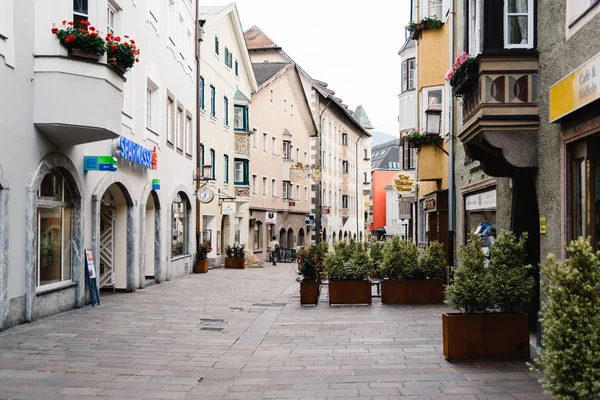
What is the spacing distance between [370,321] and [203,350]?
3699 mm

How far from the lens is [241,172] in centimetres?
3581

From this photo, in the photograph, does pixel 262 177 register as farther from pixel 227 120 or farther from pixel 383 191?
pixel 383 191

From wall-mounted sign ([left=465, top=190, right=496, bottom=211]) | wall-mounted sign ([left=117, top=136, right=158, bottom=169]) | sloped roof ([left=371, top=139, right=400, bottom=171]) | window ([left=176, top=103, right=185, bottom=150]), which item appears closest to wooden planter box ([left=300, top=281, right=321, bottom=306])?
wall-mounted sign ([left=465, top=190, right=496, bottom=211])

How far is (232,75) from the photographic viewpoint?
35.2 m

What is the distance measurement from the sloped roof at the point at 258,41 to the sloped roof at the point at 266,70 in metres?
2.73

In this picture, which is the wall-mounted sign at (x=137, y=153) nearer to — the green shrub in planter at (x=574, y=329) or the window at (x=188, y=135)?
→ the window at (x=188, y=135)

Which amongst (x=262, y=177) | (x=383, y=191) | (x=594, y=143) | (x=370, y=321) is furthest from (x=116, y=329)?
(x=383, y=191)

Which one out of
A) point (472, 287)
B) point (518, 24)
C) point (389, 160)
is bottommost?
point (472, 287)

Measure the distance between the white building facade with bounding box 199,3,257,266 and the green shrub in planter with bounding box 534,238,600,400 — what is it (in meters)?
24.6

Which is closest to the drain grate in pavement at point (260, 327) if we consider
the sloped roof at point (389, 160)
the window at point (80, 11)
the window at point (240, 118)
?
the window at point (80, 11)

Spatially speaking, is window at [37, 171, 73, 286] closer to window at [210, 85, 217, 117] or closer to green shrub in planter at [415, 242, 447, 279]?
green shrub in planter at [415, 242, 447, 279]

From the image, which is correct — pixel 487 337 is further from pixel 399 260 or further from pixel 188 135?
pixel 188 135

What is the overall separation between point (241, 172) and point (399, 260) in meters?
21.7

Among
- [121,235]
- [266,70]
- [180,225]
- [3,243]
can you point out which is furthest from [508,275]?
[266,70]
